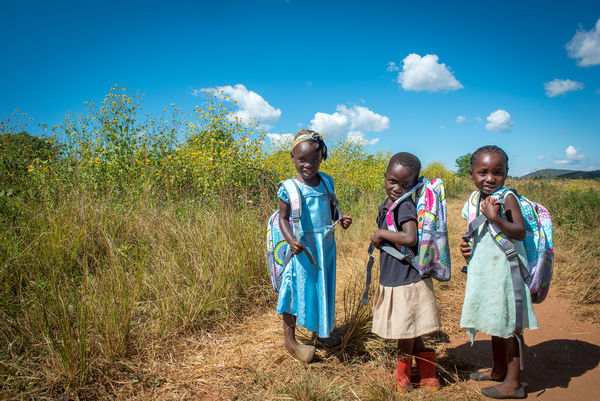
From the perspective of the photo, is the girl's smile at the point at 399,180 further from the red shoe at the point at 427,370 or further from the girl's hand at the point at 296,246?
the red shoe at the point at 427,370

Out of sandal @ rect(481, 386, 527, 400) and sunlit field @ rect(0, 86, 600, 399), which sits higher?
sunlit field @ rect(0, 86, 600, 399)

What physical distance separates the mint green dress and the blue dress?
929mm

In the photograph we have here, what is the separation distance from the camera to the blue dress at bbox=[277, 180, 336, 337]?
2365mm

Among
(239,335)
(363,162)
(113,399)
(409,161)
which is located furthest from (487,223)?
(363,162)

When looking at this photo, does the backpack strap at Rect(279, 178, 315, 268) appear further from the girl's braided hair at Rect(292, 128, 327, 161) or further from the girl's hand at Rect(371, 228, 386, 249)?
the girl's hand at Rect(371, 228, 386, 249)

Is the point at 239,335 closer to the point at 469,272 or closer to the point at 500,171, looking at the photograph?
the point at 469,272

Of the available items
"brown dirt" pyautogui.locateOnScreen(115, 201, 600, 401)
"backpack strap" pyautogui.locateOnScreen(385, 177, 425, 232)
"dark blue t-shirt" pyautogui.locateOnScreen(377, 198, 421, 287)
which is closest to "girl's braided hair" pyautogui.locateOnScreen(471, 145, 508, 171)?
"backpack strap" pyautogui.locateOnScreen(385, 177, 425, 232)

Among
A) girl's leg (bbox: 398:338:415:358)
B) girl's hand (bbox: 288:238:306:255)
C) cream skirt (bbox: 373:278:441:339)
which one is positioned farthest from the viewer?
girl's hand (bbox: 288:238:306:255)

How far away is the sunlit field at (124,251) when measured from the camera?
2234mm

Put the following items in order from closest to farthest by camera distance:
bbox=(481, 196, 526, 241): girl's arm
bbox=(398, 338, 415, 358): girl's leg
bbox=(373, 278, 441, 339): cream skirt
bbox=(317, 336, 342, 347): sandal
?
bbox=(481, 196, 526, 241): girl's arm, bbox=(373, 278, 441, 339): cream skirt, bbox=(398, 338, 415, 358): girl's leg, bbox=(317, 336, 342, 347): sandal

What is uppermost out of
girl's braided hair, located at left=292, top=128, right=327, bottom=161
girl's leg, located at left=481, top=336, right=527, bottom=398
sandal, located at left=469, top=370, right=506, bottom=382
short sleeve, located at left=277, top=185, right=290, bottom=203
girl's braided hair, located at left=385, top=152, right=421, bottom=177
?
girl's braided hair, located at left=292, top=128, right=327, bottom=161

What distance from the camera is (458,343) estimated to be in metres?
2.89

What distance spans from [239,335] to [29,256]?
1971mm

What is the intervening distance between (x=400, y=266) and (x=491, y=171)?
0.82 m
